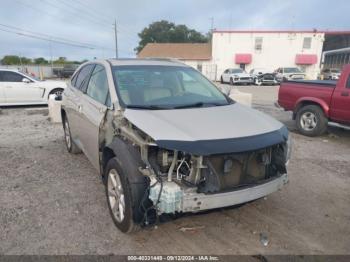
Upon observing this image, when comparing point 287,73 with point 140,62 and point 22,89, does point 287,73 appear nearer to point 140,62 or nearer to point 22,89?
point 22,89

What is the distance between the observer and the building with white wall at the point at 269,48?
36250 mm

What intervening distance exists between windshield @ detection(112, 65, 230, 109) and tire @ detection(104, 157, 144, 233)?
2.49 ft

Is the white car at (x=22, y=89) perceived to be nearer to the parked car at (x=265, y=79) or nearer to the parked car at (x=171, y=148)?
the parked car at (x=171, y=148)

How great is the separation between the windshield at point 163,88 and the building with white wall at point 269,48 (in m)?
34.2

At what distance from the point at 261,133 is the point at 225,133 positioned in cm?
42

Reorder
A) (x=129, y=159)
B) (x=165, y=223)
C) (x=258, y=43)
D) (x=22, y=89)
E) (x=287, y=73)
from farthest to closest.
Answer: (x=258, y=43)
(x=287, y=73)
(x=22, y=89)
(x=165, y=223)
(x=129, y=159)

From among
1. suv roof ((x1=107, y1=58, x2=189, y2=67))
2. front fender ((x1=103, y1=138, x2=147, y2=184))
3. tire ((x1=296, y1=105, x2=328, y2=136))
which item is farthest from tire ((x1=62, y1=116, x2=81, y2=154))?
tire ((x1=296, y1=105, x2=328, y2=136))

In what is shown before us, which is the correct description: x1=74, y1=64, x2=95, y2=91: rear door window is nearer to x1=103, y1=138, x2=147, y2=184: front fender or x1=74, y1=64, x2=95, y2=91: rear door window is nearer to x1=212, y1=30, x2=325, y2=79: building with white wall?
x1=103, y1=138, x2=147, y2=184: front fender

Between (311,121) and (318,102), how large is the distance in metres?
0.52

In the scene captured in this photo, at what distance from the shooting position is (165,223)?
3283 mm

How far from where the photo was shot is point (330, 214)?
3.56m

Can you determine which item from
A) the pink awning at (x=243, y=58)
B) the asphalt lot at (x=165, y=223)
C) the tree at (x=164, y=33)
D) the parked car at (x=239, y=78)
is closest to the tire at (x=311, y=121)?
the asphalt lot at (x=165, y=223)

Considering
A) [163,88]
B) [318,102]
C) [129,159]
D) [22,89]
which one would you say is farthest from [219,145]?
[22,89]

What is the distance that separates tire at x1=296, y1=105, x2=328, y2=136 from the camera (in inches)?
281
